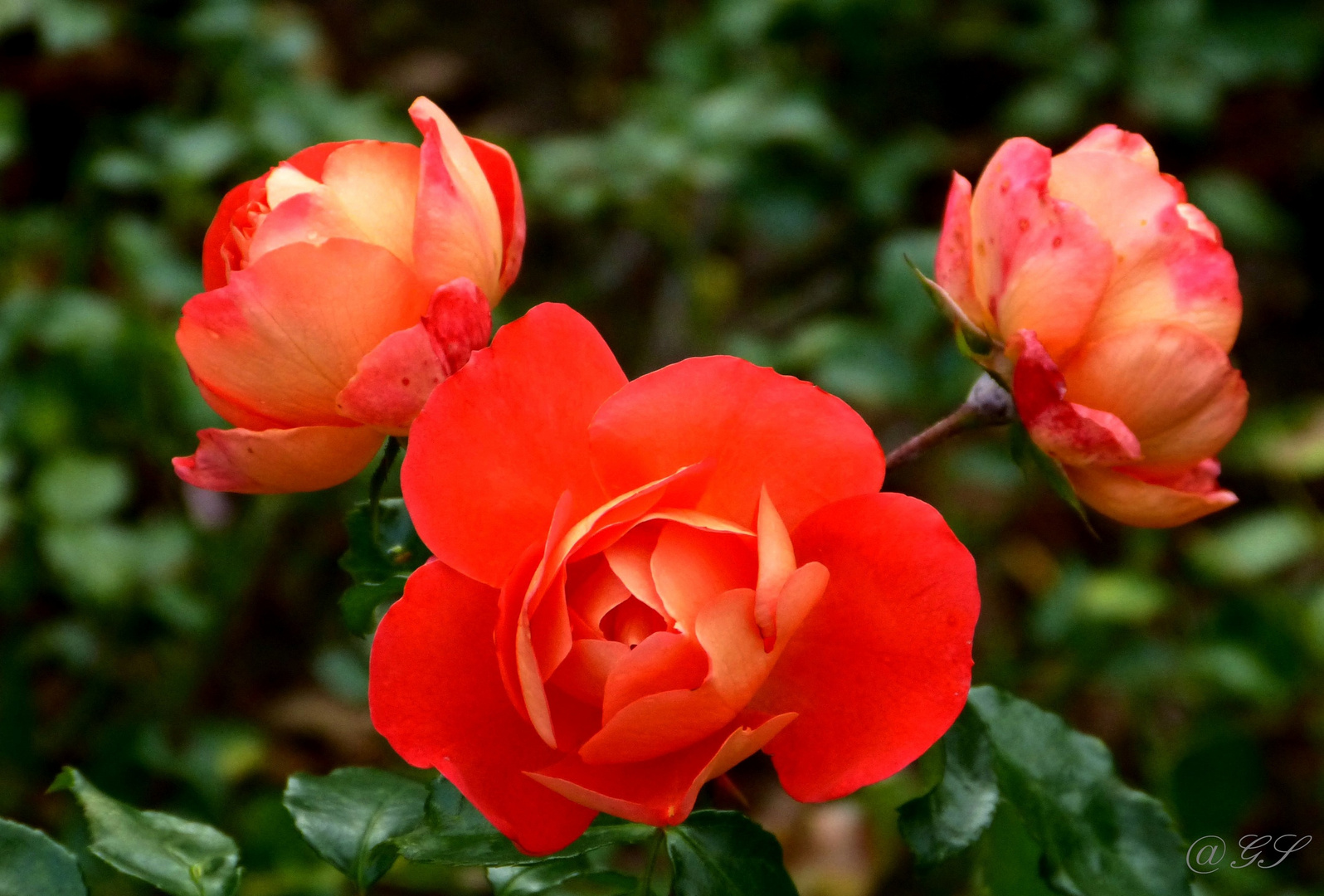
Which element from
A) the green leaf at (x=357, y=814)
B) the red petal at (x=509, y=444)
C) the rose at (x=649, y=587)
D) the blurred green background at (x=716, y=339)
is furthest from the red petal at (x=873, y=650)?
the blurred green background at (x=716, y=339)

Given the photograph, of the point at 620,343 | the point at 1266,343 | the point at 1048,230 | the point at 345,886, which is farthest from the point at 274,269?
the point at 1266,343

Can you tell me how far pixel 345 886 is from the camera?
1.31 meters

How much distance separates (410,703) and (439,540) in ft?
0.22

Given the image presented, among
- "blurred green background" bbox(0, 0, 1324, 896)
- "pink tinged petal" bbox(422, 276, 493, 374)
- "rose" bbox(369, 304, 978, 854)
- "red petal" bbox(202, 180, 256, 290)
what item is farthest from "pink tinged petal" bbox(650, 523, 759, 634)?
"blurred green background" bbox(0, 0, 1324, 896)

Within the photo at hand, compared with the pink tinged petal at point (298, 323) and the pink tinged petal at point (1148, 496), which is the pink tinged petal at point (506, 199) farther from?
the pink tinged petal at point (1148, 496)

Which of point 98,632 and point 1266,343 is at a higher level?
point 98,632

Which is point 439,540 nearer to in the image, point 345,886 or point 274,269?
point 274,269

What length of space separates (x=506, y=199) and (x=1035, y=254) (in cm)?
26

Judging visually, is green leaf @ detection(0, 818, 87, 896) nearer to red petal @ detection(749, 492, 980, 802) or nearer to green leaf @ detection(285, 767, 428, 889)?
green leaf @ detection(285, 767, 428, 889)

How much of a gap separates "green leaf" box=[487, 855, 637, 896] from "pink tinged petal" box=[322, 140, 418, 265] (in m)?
0.31

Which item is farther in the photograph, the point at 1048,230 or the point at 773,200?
the point at 773,200

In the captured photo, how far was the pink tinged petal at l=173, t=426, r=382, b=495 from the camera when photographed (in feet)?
1.71

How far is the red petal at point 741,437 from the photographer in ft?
1.60

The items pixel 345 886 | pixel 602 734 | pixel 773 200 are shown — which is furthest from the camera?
pixel 773 200
